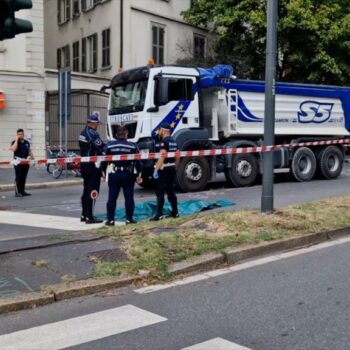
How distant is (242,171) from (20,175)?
5.65 m

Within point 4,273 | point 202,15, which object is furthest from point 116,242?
point 202,15

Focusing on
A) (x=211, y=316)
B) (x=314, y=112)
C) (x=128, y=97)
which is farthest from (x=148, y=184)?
(x=211, y=316)

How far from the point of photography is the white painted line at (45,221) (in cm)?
897

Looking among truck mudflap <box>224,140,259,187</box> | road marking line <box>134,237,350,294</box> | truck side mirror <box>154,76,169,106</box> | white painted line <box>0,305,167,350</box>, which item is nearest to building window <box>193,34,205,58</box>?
truck mudflap <box>224,140,259,187</box>

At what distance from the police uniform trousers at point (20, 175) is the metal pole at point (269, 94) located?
23.5 feet

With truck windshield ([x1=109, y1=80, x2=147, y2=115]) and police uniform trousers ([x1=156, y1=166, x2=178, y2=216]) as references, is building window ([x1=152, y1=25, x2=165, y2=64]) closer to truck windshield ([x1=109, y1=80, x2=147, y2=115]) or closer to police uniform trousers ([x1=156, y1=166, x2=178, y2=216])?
truck windshield ([x1=109, y1=80, x2=147, y2=115])

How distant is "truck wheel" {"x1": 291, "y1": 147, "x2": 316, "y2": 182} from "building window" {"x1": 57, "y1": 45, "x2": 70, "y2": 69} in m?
19.8

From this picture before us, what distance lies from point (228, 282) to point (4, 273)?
231cm

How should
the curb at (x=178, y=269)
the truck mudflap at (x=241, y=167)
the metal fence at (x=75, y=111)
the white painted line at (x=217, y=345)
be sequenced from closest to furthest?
the white painted line at (x=217, y=345)
the curb at (x=178, y=269)
the truck mudflap at (x=241, y=167)
the metal fence at (x=75, y=111)

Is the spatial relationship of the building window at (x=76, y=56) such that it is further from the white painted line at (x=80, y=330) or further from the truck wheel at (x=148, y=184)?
the white painted line at (x=80, y=330)

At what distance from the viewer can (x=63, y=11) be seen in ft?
104

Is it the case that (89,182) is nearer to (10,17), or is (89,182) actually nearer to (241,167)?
(10,17)

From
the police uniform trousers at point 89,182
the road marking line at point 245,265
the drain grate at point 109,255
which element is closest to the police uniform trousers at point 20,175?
the police uniform trousers at point 89,182

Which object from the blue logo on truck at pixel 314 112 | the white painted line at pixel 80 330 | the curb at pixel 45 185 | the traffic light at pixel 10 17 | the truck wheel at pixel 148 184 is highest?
the traffic light at pixel 10 17
